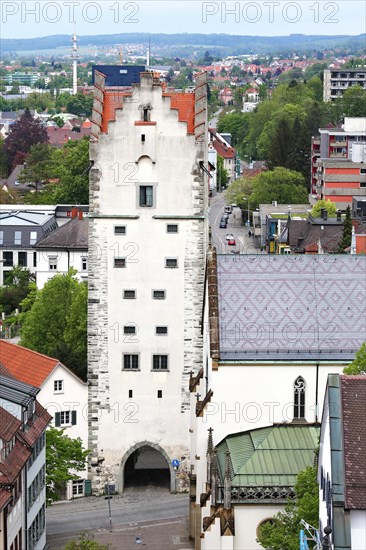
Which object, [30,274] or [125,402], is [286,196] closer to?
[30,274]

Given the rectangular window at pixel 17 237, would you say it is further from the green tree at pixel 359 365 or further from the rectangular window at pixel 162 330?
the green tree at pixel 359 365

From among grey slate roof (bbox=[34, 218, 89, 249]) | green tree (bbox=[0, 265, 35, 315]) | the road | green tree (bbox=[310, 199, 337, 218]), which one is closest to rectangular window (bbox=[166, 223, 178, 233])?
grey slate roof (bbox=[34, 218, 89, 249])

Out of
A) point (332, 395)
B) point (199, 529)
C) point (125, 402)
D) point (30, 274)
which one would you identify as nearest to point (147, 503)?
point (125, 402)

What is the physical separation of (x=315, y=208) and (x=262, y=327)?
96.1 metres

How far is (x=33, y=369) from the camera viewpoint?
71.2 meters

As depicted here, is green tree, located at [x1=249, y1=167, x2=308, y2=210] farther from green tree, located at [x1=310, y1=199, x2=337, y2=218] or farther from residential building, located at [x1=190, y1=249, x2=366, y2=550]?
residential building, located at [x1=190, y1=249, x2=366, y2=550]

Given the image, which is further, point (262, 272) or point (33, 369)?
point (33, 369)

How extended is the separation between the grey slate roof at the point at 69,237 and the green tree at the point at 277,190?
5657 cm

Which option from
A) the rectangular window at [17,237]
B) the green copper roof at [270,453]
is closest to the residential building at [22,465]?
the green copper roof at [270,453]

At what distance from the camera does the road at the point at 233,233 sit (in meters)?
153

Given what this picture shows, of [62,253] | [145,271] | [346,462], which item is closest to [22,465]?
[145,271]

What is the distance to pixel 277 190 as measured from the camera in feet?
589

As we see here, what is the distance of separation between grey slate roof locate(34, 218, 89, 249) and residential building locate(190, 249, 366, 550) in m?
60.0

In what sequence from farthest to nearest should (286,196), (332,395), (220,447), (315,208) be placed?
(286,196)
(315,208)
(220,447)
(332,395)
